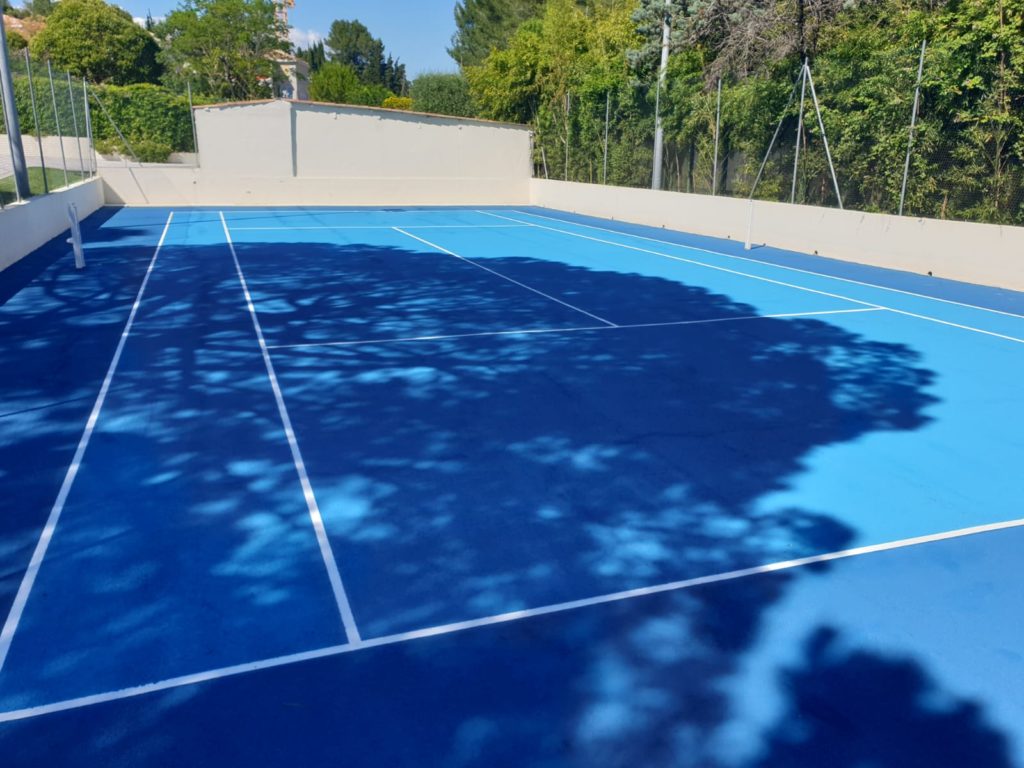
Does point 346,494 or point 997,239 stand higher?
point 997,239

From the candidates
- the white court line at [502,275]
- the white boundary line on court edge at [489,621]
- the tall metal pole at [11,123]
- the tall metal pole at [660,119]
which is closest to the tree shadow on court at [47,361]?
the white boundary line on court edge at [489,621]

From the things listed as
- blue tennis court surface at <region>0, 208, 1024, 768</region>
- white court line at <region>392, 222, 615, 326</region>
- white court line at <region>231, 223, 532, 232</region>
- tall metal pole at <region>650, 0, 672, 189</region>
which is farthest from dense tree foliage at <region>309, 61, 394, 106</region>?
blue tennis court surface at <region>0, 208, 1024, 768</region>

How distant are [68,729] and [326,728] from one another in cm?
112

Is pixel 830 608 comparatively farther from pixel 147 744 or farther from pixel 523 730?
pixel 147 744

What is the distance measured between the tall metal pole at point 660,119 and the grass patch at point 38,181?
16.7 m

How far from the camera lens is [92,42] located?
55.6m

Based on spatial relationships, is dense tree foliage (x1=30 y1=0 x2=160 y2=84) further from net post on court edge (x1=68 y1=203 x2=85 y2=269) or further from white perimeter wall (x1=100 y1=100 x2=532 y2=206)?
net post on court edge (x1=68 y1=203 x2=85 y2=269)

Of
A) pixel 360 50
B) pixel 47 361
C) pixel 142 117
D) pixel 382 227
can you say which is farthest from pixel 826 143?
pixel 360 50

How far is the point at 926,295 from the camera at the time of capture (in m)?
14.2

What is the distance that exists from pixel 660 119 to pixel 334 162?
13417mm

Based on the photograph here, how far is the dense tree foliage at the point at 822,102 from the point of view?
590 inches

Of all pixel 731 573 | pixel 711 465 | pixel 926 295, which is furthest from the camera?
pixel 926 295

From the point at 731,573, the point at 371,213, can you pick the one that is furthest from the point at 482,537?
the point at 371,213

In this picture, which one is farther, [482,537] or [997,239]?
[997,239]
